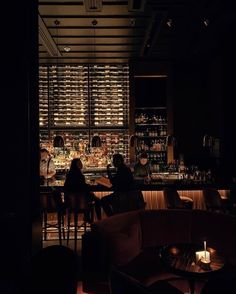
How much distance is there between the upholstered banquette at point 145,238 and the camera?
436 centimetres

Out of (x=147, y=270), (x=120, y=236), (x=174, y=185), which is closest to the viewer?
(x=147, y=270)

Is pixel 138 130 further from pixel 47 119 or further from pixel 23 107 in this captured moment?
pixel 23 107

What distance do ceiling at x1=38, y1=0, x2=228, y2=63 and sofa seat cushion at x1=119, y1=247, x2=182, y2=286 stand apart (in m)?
3.73

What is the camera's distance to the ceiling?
5.81m

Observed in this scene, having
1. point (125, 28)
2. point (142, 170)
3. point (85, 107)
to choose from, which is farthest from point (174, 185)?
point (85, 107)

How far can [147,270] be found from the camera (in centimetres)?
423

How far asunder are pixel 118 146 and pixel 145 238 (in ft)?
17.9

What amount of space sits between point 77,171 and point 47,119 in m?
4.38

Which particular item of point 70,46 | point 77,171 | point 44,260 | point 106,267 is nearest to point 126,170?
point 77,171

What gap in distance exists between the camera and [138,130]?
10.1 metres

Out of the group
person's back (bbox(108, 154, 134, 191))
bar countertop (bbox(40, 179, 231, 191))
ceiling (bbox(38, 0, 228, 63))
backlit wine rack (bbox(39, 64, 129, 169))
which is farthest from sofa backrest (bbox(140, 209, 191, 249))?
backlit wine rack (bbox(39, 64, 129, 169))

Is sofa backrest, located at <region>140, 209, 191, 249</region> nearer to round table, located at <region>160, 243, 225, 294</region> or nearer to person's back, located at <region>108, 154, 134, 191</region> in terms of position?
round table, located at <region>160, 243, 225, 294</region>

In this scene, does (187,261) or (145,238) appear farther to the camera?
(145,238)

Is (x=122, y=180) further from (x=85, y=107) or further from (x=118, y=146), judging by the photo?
(x=85, y=107)
